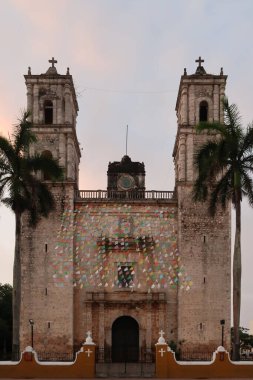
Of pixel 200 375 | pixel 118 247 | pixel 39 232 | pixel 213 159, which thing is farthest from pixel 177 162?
pixel 200 375

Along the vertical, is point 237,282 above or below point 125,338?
above

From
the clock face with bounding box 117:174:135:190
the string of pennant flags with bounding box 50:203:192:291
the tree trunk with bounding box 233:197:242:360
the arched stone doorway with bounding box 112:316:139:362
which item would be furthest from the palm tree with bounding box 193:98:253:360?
the clock face with bounding box 117:174:135:190

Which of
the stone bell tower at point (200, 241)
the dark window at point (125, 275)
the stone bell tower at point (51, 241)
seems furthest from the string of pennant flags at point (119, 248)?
the stone bell tower at point (200, 241)

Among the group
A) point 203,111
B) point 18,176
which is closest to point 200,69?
point 203,111

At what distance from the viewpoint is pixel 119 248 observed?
37.9m

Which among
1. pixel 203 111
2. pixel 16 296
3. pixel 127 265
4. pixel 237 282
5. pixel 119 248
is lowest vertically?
pixel 16 296

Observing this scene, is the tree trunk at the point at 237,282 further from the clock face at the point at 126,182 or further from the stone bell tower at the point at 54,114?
the clock face at the point at 126,182

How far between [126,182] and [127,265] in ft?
25.5

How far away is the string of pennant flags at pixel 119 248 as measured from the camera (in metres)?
37.4

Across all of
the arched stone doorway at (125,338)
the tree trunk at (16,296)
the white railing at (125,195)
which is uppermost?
the white railing at (125,195)

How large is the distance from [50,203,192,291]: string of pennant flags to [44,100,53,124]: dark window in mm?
5757

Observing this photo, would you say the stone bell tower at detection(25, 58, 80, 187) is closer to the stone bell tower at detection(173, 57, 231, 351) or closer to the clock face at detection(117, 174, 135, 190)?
the clock face at detection(117, 174, 135, 190)

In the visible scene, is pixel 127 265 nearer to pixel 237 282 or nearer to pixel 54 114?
pixel 54 114

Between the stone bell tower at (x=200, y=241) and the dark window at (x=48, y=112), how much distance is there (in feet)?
24.5
